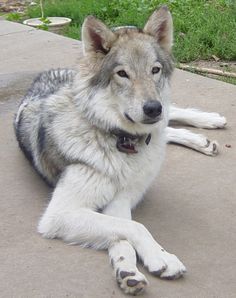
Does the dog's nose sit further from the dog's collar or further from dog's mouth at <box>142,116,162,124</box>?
the dog's collar

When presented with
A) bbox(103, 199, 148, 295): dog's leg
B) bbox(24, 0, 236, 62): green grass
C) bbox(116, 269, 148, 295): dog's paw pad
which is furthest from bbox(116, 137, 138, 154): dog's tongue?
bbox(24, 0, 236, 62): green grass

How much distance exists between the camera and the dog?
3.24 m

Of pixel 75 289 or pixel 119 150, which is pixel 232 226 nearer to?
pixel 119 150

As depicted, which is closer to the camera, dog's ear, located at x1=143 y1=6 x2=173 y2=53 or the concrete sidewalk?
the concrete sidewalk

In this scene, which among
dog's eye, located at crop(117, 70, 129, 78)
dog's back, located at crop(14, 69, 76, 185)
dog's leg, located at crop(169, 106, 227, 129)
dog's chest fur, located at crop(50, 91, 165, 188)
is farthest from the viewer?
dog's leg, located at crop(169, 106, 227, 129)

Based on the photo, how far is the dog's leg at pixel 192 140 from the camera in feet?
14.6

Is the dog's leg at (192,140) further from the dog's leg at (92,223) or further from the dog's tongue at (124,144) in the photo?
the dog's leg at (92,223)

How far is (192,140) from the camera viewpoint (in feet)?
14.9

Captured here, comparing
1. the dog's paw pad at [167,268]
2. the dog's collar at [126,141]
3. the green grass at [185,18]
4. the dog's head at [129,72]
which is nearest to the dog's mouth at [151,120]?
the dog's head at [129,72]

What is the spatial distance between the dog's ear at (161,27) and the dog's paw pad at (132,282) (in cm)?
142

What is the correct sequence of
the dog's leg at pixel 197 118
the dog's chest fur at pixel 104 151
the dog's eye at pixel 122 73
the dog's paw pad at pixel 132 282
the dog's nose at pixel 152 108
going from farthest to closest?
the dog's leg at pixel 197 118, the dog's chest fur at pixel 104 151, the dog's eye at pixel 122 73, the dog's nose at pixel 152 108, the dog's paw pad at pixel 132 282

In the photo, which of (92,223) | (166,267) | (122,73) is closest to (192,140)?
(122,73)

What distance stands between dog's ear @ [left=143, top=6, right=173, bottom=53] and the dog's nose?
0.50m

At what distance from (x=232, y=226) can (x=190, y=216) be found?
0.28 meters
